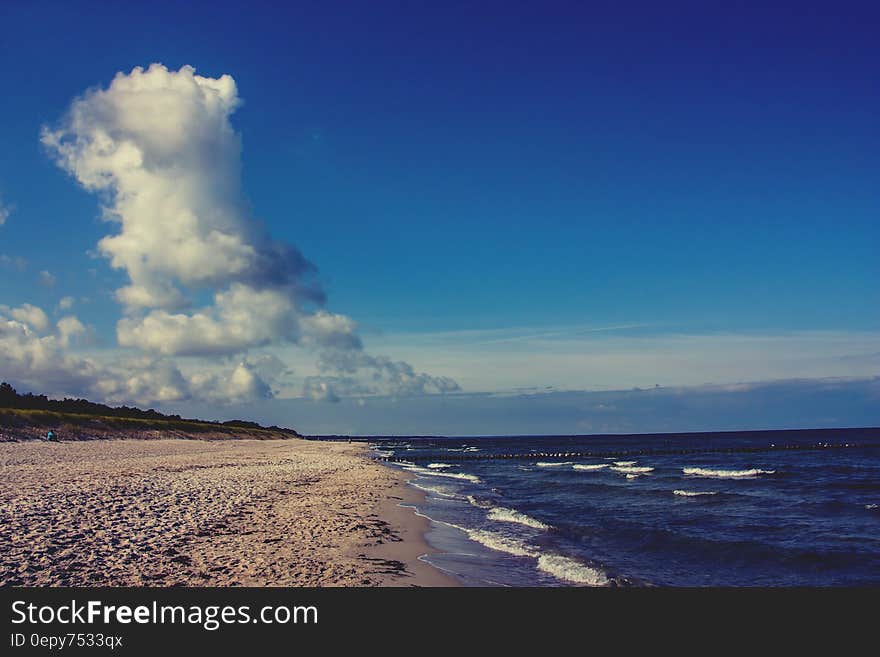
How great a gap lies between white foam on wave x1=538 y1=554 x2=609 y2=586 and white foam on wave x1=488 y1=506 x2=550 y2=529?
21.3 feet

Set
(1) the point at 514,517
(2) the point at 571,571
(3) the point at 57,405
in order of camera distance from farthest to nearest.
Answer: (3) the point at 57,405, (1) the point at 514,517, (2) the point at 571,571

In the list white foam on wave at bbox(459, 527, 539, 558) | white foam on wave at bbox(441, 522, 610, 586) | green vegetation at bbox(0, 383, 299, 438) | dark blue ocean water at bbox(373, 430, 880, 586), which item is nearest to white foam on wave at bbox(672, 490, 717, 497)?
dark blue ocean water at bbox(373, 430, 880, 586)

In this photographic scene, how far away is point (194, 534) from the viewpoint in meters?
15.3

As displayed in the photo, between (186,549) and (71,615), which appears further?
(186,549)

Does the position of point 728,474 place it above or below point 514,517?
below

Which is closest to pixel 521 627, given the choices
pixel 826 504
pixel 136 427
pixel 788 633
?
pixel 788 633

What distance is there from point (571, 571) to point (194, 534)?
1060cm

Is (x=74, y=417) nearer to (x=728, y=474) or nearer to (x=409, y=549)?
(x=409, y=549)

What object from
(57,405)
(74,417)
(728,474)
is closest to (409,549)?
(728,474)

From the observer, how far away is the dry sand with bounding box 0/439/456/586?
1145 centimetres

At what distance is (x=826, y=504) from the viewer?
2906 centimetres

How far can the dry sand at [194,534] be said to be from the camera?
1145 centimetres

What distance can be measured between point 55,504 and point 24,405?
82999 mm

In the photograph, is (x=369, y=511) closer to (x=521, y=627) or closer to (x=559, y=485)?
(x=521, y=627)
